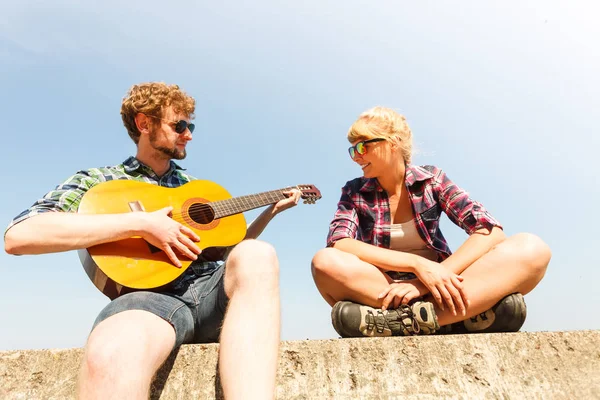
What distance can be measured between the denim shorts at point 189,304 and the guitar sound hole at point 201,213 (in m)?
0.31

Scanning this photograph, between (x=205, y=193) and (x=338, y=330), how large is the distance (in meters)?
1.16

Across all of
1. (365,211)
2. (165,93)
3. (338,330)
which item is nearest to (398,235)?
(365,211)

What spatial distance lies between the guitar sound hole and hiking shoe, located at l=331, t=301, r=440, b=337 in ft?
3.10

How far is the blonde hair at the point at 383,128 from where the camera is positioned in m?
2.98

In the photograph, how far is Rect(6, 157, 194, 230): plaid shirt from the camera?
2193 mm

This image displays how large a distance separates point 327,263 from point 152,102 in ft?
5.01

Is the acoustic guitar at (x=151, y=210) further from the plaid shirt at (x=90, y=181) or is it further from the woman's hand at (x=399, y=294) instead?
the woman's hand at (x=399, y=294)

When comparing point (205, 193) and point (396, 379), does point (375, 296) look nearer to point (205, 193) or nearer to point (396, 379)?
point (396, 379)

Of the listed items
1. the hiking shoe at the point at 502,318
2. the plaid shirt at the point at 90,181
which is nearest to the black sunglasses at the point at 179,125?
the plaid shirt at the point at 90,181

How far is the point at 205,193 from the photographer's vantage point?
2.82 meters

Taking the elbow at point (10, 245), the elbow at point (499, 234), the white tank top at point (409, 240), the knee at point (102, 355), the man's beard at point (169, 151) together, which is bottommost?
the knee at point (102, 355)

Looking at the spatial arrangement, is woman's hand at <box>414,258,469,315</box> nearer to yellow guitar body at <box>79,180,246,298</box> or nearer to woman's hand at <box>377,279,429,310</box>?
woman's hand at <box>377,279,429,310</box>

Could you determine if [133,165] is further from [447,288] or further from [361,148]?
[447,288]

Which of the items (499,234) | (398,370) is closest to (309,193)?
(499,234)
